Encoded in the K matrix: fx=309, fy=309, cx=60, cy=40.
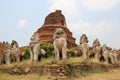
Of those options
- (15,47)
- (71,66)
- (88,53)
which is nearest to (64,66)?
(71,66)

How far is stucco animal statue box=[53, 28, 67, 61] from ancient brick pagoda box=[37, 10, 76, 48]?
9.18 m

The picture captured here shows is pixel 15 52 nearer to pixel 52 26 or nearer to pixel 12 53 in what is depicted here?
pixel 12 53

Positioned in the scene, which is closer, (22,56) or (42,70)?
(42,70)

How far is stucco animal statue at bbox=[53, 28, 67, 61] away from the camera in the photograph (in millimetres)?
14490

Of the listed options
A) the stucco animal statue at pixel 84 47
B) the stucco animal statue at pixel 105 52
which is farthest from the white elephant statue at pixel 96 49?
the stucco animal statue at pixel 84 47

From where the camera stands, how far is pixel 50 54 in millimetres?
16531

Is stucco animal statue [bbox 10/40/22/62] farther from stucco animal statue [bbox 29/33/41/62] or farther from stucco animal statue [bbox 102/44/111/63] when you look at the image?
stucco animal statue [bbox 102/44/111/63]

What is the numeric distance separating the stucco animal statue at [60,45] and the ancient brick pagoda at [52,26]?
9182 millimetres

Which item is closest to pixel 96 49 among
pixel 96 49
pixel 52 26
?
pixel 96 49

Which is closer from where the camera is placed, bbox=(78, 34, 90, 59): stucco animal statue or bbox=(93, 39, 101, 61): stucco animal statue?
bbox=(78, 34, 90, 59): stucco animal statue

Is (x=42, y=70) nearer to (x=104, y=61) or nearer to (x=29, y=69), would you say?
(x=29, y=69)

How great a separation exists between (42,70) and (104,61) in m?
4.88

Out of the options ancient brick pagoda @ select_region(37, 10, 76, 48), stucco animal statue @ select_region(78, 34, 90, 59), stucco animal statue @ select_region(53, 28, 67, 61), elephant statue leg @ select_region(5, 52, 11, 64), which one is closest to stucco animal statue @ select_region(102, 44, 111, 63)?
stucco animal statue @ select_region(78, 34, 90, 59)

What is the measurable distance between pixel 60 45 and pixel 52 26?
10.7 meters
